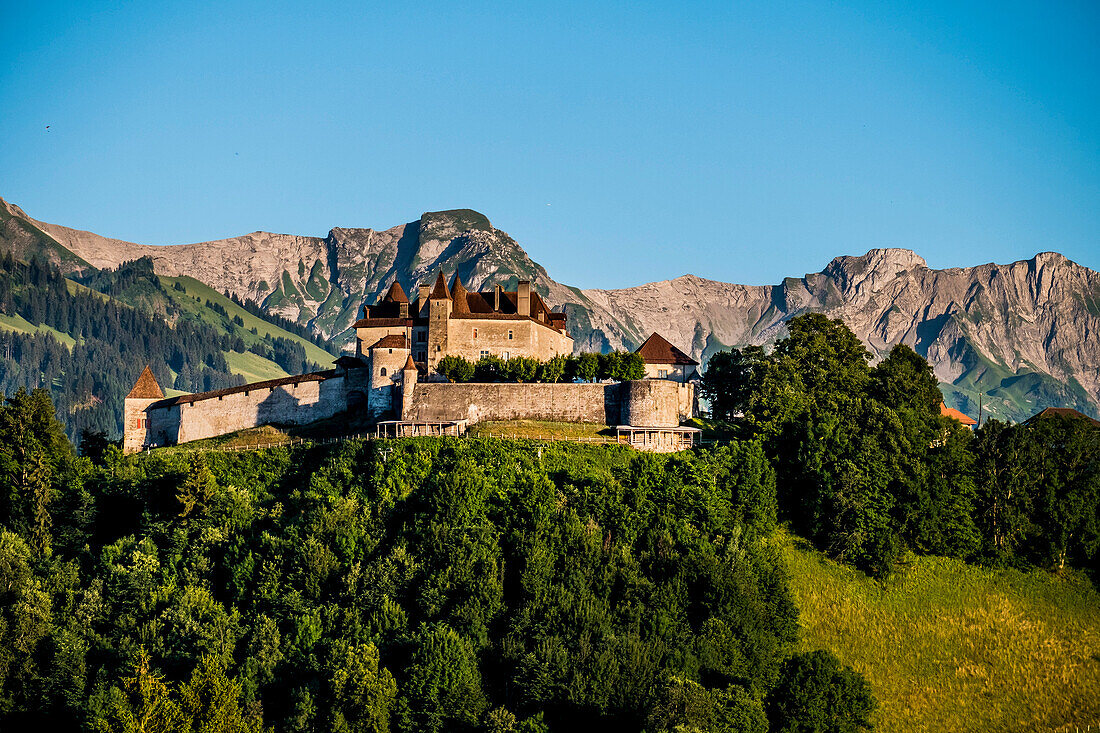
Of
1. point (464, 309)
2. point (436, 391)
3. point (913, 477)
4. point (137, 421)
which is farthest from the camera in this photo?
point (137, 421)

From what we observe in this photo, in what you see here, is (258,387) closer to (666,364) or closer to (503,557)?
(503,557)

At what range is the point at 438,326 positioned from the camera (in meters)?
79.6

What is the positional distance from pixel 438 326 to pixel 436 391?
8.62 metres

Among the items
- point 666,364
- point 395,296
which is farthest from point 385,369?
point 666,364

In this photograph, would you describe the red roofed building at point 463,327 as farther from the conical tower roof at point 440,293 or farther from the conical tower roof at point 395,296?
the conical tower roof at point 395,296

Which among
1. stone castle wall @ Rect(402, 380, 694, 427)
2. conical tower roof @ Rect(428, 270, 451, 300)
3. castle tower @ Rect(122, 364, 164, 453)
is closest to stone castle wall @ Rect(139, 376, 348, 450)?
castle tower @ Rect(122, 364, 164, 453)

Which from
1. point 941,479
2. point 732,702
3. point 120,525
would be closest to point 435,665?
point 732,702

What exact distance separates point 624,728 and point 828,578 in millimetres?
18068

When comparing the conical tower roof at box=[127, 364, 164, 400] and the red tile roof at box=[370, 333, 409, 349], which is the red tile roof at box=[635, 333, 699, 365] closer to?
the red tile roof at box=[370, 333, 409, 349]

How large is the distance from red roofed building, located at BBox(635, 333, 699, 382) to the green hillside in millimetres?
21123

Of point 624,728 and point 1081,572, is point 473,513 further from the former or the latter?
point 1081,572

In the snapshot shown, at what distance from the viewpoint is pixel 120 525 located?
69938 mm

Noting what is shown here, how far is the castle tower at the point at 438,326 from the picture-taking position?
260 feet

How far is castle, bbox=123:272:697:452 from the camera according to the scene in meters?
71.4
